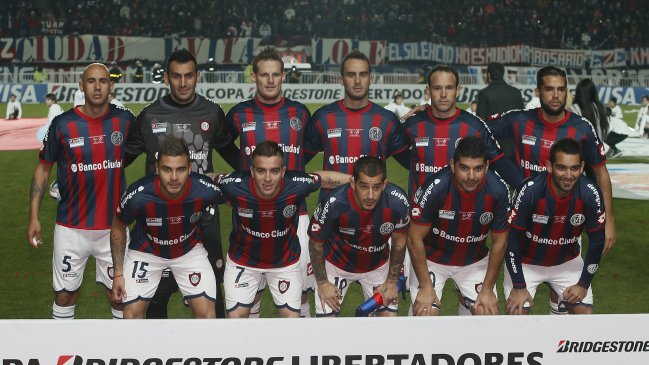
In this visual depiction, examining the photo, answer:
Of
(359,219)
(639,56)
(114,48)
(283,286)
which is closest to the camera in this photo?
(359,219)

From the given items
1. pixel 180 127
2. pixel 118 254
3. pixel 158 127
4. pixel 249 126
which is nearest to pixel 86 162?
pixel 158 127

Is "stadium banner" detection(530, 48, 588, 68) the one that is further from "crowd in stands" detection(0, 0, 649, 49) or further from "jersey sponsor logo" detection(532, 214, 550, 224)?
"jersey sponsor logo" detection(532, 214, 550, 224)

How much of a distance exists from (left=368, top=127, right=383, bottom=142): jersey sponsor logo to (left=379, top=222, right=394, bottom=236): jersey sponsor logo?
2.87ft

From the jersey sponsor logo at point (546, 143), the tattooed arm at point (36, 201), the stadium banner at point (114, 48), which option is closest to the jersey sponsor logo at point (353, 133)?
the jersey sponsor logo at point (546, 143)

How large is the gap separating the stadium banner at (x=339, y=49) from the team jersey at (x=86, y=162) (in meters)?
33.7

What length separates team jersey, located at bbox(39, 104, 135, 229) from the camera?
6.54 m

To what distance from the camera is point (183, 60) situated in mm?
6527

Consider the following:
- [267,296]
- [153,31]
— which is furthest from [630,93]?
[267,296]

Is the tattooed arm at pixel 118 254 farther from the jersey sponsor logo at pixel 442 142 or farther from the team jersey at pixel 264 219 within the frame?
the jersey sponsor logo at pixel 442 142

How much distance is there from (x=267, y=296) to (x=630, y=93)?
2899cm

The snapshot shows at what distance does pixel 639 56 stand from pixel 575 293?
126 feet

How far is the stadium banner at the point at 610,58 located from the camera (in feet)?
137

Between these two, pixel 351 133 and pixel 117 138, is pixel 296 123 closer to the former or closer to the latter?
pixel 351 133

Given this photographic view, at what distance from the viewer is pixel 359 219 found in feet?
19.9
